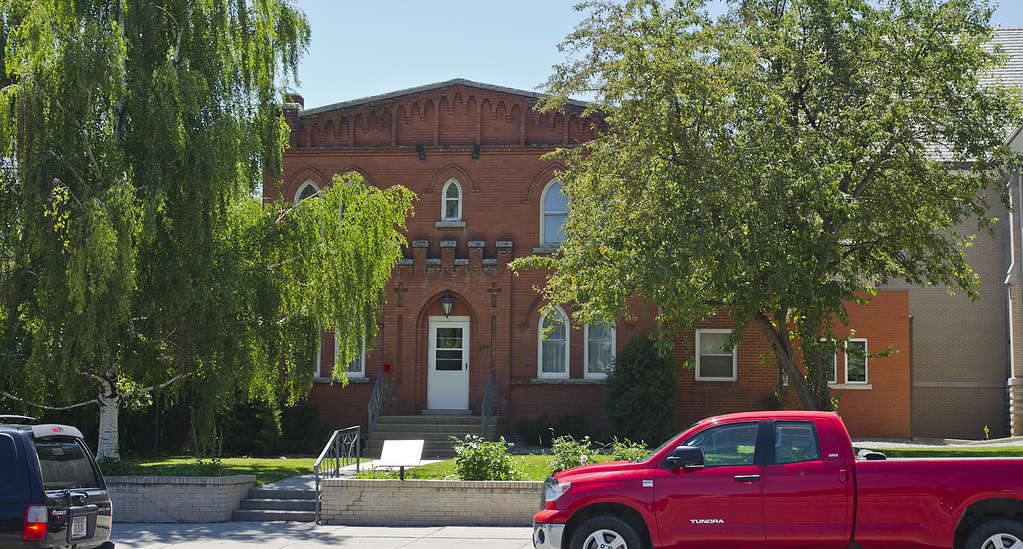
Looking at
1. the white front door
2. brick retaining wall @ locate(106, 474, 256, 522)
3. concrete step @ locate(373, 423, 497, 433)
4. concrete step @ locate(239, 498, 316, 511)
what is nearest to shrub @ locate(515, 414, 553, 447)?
concrete step @ locate(373, 423, 497, 433)

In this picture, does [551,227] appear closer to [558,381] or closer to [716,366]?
[558,381]

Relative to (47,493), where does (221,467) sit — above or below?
below

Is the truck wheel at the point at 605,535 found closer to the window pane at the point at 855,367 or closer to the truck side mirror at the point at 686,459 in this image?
the truck side mirror at the point at 686,459

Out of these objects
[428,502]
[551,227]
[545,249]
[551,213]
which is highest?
[551,213]

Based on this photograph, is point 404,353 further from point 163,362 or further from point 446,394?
point 163,362

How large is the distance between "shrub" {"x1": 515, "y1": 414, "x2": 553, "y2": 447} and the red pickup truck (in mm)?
11862

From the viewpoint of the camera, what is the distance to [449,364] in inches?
921

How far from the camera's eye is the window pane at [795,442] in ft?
29.9

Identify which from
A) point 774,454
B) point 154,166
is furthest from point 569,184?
point 774,454

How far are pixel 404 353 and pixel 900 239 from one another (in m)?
12.0

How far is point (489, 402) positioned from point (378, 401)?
2625 millimetres

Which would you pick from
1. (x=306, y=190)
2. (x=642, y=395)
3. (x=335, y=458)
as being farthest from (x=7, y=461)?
(x=306, y=190)

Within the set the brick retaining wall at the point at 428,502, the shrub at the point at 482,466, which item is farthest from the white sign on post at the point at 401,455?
the shrub at the point at 482,466

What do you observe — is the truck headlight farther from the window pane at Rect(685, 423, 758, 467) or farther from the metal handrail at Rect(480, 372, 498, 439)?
the metal handrail at Rect(480, 372, 498, 439)
